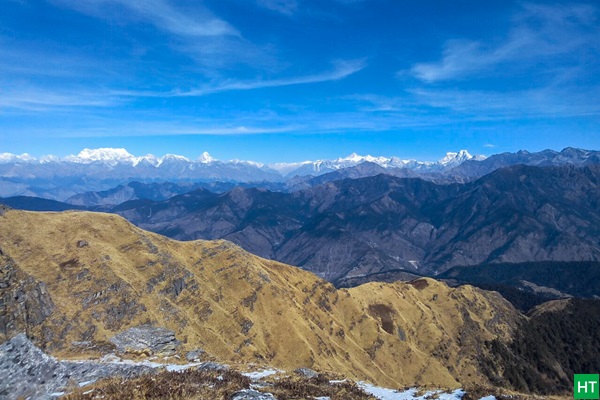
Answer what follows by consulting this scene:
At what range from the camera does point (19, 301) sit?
241ft

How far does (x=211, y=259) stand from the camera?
149 metres

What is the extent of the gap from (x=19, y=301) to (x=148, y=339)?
30096mm

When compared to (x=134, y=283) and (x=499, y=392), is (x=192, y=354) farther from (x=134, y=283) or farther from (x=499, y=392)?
(x=499, y=392)

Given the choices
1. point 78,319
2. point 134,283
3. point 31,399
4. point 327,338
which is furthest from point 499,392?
point 327,338

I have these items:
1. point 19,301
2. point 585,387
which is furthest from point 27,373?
point 19,301

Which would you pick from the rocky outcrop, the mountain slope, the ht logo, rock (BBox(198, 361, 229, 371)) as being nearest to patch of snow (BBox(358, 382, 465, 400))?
the ht logo

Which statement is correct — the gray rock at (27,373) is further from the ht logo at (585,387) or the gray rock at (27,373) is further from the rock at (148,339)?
the rock at (148,339)

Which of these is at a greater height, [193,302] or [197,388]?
[197,388]

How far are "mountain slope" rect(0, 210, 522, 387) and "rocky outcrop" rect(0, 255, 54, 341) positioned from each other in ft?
3.61

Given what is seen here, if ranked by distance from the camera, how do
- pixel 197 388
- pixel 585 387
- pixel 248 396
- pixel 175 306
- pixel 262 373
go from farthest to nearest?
1. pixel 175 306
2. pixel 262 373
3. pixel 585 387
4. pixel 197 388
5. pixel 248 396

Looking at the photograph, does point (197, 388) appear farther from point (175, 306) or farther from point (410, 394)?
point (175, 306)

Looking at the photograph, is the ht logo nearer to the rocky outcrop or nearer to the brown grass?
the brown grass

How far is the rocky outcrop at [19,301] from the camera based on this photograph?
65637 mm

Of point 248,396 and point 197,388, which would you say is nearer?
point 248,396
